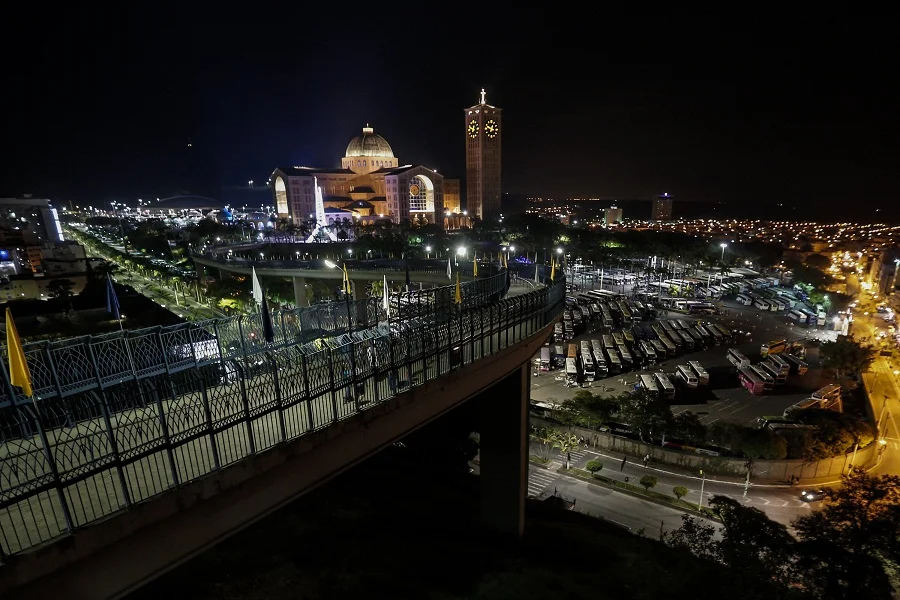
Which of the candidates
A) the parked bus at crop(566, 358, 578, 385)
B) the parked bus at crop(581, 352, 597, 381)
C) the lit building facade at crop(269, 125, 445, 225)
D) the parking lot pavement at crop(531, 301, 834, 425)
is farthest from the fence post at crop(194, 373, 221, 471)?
the lit building facade at crop(269, 125, 445, 225)

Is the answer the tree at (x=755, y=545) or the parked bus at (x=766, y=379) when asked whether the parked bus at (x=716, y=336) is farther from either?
the tree at (x=755, y=545)

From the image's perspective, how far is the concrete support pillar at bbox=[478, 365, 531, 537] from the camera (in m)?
13.9

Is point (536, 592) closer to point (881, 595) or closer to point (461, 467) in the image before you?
point (881, 595)

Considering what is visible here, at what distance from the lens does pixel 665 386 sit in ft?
96.8

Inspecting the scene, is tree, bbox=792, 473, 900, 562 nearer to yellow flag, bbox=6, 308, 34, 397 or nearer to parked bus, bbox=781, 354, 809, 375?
yellow flag, bbox=6, 308, 34, 397

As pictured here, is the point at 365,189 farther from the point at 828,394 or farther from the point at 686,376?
the point at 828,394

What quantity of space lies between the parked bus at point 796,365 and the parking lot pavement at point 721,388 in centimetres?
48

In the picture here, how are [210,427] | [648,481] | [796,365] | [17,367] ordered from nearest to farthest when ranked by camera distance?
[17,367] → [210,427] → [648,481] → [796,365]

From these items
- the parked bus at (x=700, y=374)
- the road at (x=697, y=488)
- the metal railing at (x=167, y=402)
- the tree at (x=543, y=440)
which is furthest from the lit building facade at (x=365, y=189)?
the metal railing at (x=167, y=402)

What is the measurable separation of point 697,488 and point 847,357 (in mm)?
18134

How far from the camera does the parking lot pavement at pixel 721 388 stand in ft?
90.3

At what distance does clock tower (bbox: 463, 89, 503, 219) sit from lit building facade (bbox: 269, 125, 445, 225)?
1304cm

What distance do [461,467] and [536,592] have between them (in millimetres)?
10435

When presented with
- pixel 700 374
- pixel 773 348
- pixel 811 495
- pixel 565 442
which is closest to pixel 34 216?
pixel 565 442
